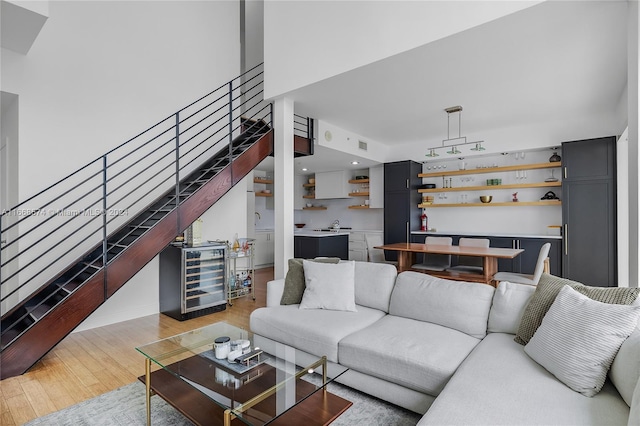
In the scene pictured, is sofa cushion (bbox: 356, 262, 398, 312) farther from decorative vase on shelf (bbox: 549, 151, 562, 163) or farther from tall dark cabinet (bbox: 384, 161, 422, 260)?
decorative vase on shelf (bbox: 549, 151, 562, 163)

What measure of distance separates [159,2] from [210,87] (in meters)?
1.19

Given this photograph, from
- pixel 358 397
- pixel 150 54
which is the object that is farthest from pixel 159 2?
pixel 358 397

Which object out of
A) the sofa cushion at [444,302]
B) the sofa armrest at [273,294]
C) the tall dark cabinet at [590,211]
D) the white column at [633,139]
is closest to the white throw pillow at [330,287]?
the sofa armrest at [273,294]

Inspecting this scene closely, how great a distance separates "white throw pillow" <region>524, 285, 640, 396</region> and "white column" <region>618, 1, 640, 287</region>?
40.5 inches

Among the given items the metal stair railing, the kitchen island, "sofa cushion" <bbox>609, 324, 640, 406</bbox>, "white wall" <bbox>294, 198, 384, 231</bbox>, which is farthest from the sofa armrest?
"white wall" <bbox>294, 198, 384, 231</bbox>

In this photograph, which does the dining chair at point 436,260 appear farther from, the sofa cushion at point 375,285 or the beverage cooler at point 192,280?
the beverage cooler at point 192,280

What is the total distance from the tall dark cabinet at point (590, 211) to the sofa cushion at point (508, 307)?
145 inches

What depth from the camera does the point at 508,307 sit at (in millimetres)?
2266

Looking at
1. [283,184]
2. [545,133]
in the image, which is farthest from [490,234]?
[283,184]

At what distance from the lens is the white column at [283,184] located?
4.31m

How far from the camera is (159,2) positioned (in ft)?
14.7

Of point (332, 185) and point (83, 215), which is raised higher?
point (332, 185)

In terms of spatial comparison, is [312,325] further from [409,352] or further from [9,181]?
[9,181]

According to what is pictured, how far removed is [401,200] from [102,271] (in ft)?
17.9
